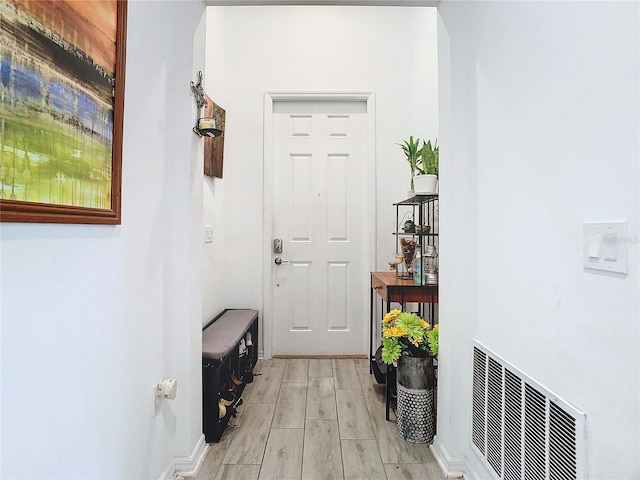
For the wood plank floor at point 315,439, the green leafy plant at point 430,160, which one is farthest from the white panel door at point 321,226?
the green leafy plant at point 430,160

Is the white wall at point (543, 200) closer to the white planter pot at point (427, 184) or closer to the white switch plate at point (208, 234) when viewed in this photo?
the white planter pot at point (427, 184)

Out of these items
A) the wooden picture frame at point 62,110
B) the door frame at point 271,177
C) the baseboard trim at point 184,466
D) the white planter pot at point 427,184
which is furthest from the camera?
the door frame at point 271,177

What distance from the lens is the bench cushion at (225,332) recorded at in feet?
6.05

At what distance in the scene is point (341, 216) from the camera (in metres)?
3.01

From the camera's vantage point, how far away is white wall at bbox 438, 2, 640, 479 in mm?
732

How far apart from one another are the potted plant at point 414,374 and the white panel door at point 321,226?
1.19 metres

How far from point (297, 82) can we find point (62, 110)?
7.74 feet

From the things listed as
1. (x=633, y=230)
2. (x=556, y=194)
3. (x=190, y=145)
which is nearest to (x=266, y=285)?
(x=190, y=145)

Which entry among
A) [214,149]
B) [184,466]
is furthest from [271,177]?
[184,466]

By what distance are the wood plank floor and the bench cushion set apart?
1.42ft

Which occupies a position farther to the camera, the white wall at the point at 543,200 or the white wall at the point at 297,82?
the white wall at the point at 297,82

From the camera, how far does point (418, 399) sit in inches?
68.6

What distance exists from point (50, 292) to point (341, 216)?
235cm

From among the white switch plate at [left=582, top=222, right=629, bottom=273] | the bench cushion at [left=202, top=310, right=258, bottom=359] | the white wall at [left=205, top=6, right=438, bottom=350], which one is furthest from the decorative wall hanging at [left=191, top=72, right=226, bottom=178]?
the white switch plate at [left=582, top=222, right=629, bottom=273]
